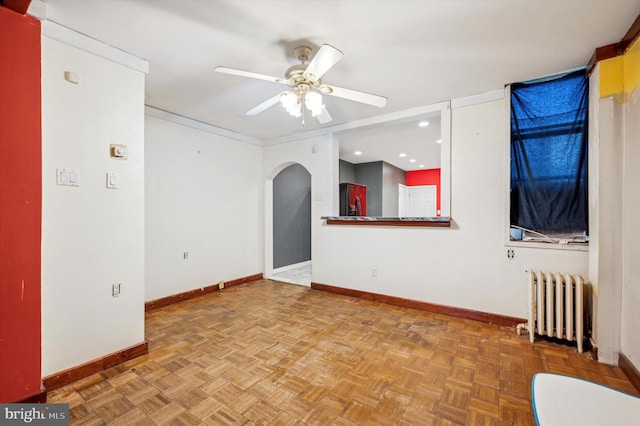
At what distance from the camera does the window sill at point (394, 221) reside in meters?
3.19

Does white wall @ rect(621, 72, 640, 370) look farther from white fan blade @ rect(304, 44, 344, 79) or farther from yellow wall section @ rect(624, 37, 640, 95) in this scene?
white fan blade @ rect(304, 44, 344, 79)

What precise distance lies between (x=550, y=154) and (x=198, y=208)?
4189 millimetres

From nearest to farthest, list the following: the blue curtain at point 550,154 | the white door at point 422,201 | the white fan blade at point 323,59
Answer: the white fan blade at point 323,59 < the blue curtain at point 550,154 < the white door at point 422,201

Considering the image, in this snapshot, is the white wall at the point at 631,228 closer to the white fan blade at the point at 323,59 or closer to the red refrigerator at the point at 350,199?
the white fan blade at the point at 323,59

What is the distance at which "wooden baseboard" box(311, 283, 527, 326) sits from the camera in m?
2.86

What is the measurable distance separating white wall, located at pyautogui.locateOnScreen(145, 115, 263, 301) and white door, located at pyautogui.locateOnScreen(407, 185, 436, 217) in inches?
218

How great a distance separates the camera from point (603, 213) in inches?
83.7

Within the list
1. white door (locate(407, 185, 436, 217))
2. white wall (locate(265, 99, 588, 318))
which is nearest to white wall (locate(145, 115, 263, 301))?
white wall (locate(265, 99, 588, 318))

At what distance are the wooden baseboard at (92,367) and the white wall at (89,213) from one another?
4 centimetres

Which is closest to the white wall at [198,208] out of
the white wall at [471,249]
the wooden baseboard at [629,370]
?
the white wall at [471,249]

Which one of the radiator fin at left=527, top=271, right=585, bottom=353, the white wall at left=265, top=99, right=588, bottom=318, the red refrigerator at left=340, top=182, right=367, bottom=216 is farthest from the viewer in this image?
the red refrigerator at left=340, top=182, right=367, bottom=216

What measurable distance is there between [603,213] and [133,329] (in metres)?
3.89

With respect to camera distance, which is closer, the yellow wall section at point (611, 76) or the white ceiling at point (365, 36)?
the white ceiling at point (365, 36)
